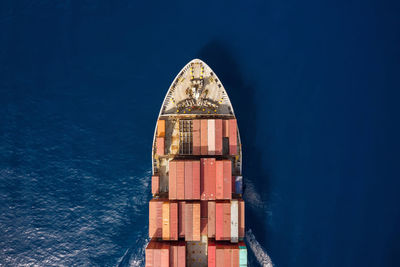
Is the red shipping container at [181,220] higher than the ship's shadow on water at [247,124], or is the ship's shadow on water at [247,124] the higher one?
the ship's shadow on water at [247,124]

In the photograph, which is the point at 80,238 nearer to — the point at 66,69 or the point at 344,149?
the point at 66,69

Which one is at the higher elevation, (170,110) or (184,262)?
(170,110)

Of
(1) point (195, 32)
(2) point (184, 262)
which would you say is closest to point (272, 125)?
(1) point (195, 32)

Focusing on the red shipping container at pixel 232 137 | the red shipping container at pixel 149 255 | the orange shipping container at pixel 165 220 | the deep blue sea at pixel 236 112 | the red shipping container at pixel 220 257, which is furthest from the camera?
the deep blue sea at pixel 236 112

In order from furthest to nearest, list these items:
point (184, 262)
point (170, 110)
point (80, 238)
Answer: point (80, 238) → point (170, 110) → point (184, 262)

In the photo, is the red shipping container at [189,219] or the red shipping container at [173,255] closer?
the red shipping container at [173,255]

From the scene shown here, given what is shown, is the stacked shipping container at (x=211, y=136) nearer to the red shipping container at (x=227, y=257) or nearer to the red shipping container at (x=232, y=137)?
the red shipping container at (x=232, y=137)

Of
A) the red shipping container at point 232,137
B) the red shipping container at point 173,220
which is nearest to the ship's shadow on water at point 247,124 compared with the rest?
the red shipping container at point 232,137
